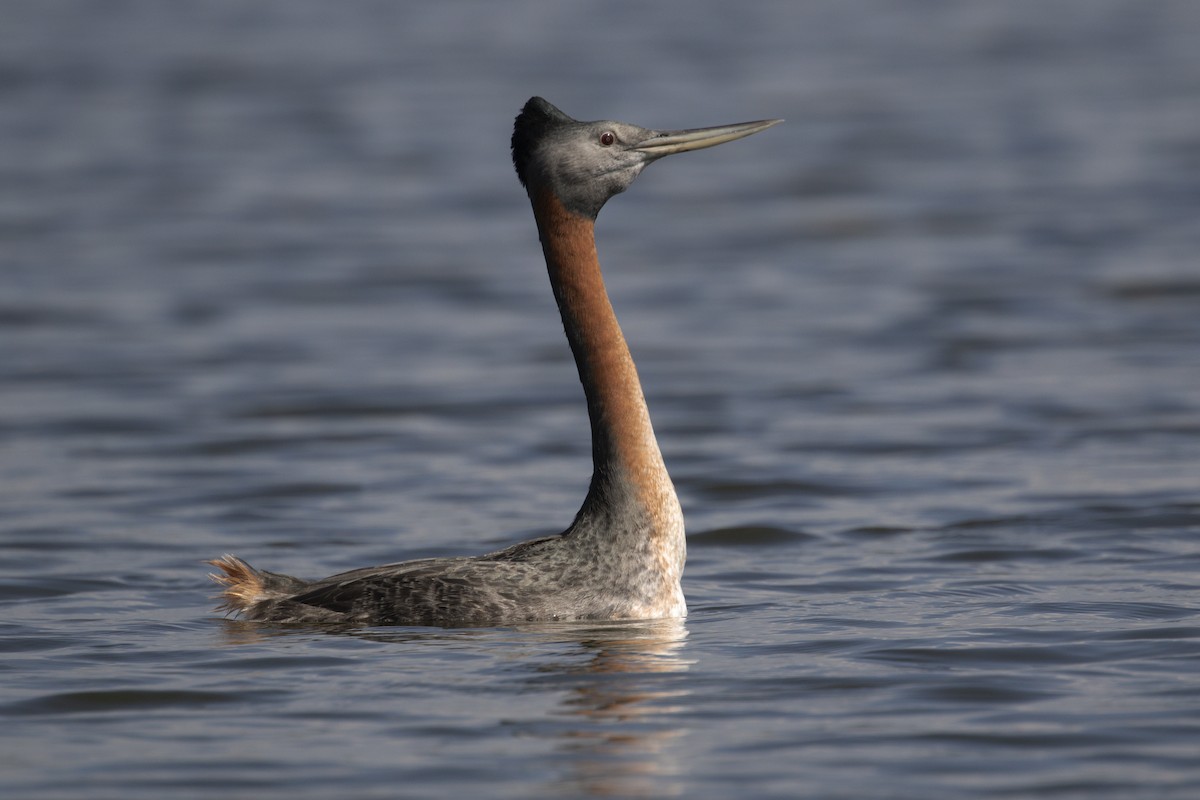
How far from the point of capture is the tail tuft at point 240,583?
944 centimetres

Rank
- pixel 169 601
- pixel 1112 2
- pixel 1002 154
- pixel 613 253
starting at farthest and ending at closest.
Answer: pixel 1112 2 → pixel 1002 154 → pixel 613 253 → pixel 169 601

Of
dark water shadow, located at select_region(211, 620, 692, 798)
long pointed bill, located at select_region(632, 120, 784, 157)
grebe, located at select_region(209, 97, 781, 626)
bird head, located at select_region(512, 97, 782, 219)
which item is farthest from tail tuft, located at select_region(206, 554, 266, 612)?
long pointed bill, located at select_region(632, 120, 784, 157)

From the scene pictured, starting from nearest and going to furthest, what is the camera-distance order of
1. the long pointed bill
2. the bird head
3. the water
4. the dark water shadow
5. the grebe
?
the dark water shadow, the water, the grebe, the bird head, the long pointed bill

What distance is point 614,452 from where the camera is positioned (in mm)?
9398

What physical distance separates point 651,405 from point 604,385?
21.2 feet

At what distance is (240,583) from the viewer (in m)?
9.47

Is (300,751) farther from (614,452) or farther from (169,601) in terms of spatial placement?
(169,601)

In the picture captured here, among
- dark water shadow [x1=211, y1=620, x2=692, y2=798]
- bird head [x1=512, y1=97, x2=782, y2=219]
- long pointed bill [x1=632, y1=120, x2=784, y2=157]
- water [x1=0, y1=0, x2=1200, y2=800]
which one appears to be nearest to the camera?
dark water shadow [x1=211, y1=620, x2=692, y2=798]

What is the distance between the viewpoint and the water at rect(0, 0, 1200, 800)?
7.74 meters

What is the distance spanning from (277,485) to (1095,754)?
7457 mm

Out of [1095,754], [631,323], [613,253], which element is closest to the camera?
[1095,754]

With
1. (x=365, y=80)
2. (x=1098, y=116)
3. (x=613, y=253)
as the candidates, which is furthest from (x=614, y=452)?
(x=365, y=80)

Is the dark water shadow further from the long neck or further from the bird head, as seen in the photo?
the bird head

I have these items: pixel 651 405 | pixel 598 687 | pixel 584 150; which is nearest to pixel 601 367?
pixel 584 150
